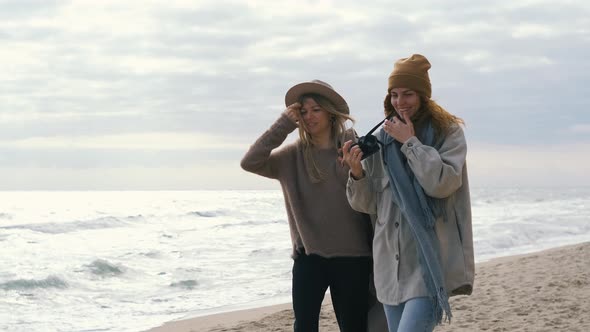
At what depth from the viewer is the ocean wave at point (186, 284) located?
37.1 ft

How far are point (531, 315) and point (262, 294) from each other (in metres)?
4.24

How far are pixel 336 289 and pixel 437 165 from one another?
1092 millimetres

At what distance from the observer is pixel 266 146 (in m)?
3.62

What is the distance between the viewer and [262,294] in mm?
10070

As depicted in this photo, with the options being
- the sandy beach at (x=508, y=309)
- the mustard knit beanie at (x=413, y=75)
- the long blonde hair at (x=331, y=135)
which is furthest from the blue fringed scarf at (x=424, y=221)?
the sandy beach at (x=508, y=309)

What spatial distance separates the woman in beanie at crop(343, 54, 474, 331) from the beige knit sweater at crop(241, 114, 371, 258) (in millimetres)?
498

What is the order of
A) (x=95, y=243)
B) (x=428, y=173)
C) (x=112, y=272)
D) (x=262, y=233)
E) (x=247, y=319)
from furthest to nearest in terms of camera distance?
(x=262, y=233) < (x=95, y=243) < (x=112, y=272) < (x=247, y=319) < (x=428, y=173)

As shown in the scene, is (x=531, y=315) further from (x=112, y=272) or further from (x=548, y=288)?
(x=112, y=272)

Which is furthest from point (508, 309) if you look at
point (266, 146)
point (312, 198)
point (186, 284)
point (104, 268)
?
point (104, 268)

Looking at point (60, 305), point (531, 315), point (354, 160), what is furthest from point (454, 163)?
point (60, 305)

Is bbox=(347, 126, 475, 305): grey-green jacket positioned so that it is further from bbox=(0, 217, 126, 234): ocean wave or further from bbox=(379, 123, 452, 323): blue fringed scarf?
bbox=(0, 217, 126, 234): ocean wave

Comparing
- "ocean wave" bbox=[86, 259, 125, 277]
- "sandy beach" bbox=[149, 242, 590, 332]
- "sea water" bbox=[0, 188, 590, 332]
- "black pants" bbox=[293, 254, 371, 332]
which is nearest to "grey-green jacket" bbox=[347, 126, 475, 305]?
"black pants" bbox=[293, 254, 371, 332]

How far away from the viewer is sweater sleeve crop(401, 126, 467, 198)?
263 centimetres

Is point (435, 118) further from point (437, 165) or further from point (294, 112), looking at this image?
point (294, 112)
